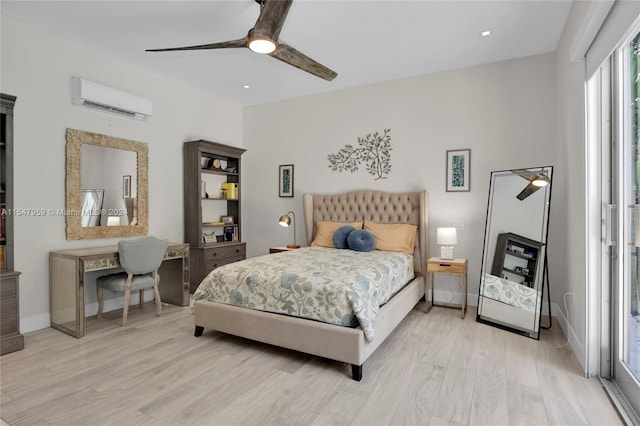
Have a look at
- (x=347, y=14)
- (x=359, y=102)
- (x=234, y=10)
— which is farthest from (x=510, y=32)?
(x=234, y=10)

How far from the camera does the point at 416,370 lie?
2.60m

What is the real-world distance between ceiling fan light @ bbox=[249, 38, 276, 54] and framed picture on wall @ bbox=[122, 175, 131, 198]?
2.61 metres

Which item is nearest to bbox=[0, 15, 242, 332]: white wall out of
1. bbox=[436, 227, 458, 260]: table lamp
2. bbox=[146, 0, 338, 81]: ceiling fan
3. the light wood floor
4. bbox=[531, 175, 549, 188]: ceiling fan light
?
the light wood floor

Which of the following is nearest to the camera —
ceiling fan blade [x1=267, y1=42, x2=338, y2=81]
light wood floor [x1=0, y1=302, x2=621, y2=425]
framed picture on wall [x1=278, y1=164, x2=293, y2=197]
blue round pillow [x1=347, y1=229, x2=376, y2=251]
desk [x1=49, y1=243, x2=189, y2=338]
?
light wood floor [x1=0, y1=302, x2=621, y2=425]

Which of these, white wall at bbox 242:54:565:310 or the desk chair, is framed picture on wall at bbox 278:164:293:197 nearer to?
white wall at bbox 242:54:565:310

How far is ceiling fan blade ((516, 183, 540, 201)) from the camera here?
11.6 ft

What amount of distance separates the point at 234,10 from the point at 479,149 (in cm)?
314

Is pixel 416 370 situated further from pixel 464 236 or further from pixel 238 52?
pixel 238 52

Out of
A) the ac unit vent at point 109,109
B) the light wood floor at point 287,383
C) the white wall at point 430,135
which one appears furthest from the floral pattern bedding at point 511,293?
the ac unit vent at point 109,109

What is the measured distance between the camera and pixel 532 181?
140 inches

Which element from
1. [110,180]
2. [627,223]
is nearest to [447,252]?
[627,223]

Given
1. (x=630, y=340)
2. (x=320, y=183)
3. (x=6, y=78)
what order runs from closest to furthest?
1. (x=630, y=340)
2. (x=6, y=78)
3. (x=320, y=183)

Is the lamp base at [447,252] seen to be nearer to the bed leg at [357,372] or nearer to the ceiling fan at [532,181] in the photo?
the ceiling fan at [532,181]

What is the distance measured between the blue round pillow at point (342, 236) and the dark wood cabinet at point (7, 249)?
125 inches
